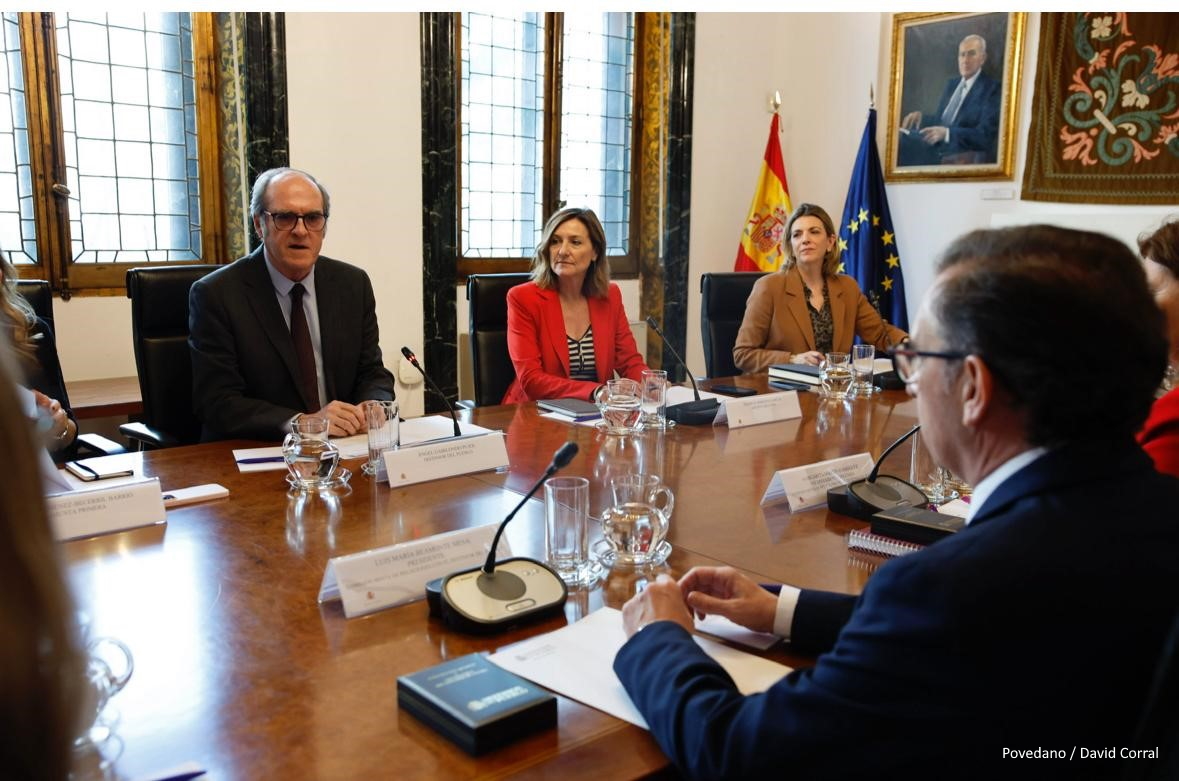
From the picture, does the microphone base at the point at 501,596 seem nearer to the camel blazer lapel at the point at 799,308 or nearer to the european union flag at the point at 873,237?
the camel blazer lapel at the point at 799,308

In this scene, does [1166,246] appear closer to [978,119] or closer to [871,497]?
[871,497]

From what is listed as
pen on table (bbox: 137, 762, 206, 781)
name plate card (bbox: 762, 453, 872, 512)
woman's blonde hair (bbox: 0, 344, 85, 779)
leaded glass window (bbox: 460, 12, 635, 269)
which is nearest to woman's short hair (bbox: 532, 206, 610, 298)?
leaded glass window (bbox: 460, 12, 635, 269)

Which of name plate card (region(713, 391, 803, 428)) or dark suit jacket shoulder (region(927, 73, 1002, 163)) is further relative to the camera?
dark suit jacket shoulder (region(927, 73, 1002, 163))

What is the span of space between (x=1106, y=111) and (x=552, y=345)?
10.3ft

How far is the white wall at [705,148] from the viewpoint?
437 centimetres

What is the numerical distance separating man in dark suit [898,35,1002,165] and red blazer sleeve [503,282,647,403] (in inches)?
101

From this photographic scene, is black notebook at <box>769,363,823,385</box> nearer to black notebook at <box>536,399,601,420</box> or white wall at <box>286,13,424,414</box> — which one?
black notebook at <box>536,399,601,420</box>

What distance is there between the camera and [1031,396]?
2.98 feet

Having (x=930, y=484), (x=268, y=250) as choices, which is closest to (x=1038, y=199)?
(x=930, y=484)

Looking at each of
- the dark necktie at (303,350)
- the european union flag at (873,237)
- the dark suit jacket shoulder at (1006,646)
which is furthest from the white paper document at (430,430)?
the european union flag at (873,237)

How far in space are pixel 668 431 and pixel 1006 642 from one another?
1.76 meters

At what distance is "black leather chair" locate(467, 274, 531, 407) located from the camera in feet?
11.6

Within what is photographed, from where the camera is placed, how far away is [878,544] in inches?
63.0

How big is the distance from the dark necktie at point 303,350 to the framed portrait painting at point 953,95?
3.83 m
